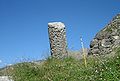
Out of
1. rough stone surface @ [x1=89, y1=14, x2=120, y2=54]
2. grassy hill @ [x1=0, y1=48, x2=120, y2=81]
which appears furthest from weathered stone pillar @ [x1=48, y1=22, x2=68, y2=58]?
grassy hill @ [x1=0, y1=48, x2=120, y2=81]

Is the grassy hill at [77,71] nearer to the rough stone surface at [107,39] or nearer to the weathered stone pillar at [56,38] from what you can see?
the rough stone surface at [107,39]

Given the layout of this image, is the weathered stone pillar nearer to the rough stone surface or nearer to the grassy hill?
the rough stone surface

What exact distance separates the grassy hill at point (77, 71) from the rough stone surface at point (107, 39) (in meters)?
1.98

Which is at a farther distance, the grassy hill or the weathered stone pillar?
Answer: the weathered stone pillar

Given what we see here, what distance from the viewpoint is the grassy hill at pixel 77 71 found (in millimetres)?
11664

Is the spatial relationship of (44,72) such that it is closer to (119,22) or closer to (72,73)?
(72,73)

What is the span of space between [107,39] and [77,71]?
781 centimetres

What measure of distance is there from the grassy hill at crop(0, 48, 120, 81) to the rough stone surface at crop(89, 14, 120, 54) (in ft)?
6.49

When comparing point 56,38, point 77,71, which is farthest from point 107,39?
point 77,71

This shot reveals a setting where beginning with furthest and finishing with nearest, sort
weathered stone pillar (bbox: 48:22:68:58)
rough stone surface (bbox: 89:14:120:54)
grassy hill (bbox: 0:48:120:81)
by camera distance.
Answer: weathered stone pillar (bbox: 48:22:68:58) < rough stone surface (bbox: 89:14:120:54) < grassy hill (bbox: 0:48:120:81)

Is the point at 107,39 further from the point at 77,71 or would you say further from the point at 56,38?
the point at 77,71

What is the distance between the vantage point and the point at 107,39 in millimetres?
22516

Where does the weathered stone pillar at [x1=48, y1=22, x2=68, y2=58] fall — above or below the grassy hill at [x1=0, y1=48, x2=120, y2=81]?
above

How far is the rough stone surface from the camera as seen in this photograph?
70.8 feet
